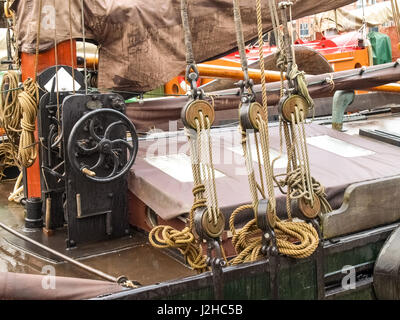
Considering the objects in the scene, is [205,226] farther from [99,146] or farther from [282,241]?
[99,146]

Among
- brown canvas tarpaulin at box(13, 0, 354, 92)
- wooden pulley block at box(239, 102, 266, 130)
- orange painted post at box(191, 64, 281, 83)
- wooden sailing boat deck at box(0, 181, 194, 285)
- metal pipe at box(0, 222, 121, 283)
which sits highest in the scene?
brown canvas tarpaulin at box(13, 0, 354, 92)

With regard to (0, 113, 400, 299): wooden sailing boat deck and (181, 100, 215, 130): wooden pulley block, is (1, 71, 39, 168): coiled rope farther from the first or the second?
(181, 100, 215, 130): wooden pulley block

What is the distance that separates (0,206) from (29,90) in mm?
1158

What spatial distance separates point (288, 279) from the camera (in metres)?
2.59

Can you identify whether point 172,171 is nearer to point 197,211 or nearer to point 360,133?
point 197,211

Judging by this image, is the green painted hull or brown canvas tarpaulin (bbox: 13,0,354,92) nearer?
the green painted hull

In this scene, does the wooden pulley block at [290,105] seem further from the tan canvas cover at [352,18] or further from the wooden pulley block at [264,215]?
the tan canvas cover at [352,18]

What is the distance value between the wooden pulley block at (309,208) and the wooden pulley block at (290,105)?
0.40 metres

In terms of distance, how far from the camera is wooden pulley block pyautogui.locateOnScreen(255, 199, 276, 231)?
7.86 feet

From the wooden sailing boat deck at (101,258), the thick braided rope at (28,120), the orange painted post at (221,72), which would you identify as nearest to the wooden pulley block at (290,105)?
the wooden sailing boat deck at (101,258)

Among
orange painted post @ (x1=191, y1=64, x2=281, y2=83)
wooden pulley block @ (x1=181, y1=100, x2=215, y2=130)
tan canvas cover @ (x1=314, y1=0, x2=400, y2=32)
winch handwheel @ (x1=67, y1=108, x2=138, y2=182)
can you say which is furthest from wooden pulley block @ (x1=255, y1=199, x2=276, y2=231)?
tan canvas cover @ (x1=314, y1=0, x2=400, y2=32)

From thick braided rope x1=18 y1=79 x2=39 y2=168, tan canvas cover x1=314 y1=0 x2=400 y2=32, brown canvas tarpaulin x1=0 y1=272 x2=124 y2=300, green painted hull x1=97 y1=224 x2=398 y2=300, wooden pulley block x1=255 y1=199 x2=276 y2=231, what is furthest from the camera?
tan canvas cover x1=314 y1=0 x2=400 y2=32

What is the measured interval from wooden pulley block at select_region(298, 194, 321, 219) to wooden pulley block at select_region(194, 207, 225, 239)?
0.46 meters

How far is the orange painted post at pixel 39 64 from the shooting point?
378 centimetres
